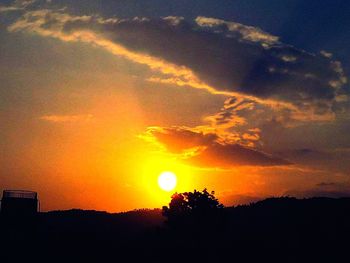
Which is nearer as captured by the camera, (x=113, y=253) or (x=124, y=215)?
(x=113, y=253)

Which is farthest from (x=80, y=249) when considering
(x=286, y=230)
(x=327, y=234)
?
(x=327, y=234)

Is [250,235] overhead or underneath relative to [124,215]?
underneath

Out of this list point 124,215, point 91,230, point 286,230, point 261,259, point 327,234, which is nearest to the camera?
point 261,259

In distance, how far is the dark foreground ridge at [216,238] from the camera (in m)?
52.0

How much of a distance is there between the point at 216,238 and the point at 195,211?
14.8 ft

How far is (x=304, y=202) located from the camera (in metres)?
79.6

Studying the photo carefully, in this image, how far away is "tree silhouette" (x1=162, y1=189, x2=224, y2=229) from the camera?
167 ft

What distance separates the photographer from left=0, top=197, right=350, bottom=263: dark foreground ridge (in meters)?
52.0

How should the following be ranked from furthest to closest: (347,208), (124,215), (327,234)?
(124,215)
(347,208)
(327,234)

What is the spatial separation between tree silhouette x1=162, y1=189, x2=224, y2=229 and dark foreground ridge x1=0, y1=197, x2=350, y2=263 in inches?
17.3

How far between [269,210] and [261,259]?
24741mm

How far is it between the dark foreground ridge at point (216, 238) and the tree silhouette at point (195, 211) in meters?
0.44

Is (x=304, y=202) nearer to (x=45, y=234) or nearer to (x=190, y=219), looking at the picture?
(x=190, y=219)

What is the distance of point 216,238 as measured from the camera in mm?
52031
